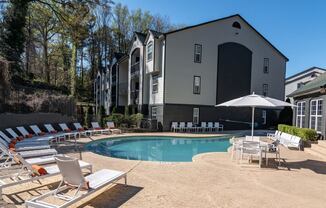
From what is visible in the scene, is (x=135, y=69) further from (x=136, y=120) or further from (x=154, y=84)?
(x=136, y=120)

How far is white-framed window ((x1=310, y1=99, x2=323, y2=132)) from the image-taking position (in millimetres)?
14500

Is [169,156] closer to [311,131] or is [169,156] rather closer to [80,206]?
[311,131]

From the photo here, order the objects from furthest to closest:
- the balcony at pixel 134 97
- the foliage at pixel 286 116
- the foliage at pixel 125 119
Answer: the balcony at pixel 134 97 < the foliage at pixel 286 116 < the foliage at pixel 125 119

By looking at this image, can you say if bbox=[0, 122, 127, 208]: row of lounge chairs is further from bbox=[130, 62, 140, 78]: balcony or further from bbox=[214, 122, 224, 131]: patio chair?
bbox=[130, 62, 140, 78]: balcony

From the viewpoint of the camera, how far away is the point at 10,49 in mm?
26125

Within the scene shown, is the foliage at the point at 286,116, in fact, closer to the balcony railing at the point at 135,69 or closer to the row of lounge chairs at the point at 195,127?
the row of lounge chairs at the point at 195,127

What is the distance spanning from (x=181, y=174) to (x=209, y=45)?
19.0 metres

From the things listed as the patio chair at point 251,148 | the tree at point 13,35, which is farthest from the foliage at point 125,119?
the patio chair at point 251,148

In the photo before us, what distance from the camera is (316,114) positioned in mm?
14875

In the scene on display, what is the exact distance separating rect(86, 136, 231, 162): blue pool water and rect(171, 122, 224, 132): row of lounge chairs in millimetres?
3391

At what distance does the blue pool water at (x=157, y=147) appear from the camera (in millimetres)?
13164

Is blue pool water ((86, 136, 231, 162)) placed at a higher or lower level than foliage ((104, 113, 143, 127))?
lower

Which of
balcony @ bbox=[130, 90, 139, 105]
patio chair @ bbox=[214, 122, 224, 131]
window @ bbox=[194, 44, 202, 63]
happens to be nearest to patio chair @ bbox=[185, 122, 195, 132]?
patio chair @ bbox=[214, 122, 224, 131]

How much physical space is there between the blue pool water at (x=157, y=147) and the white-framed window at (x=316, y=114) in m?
5.05
